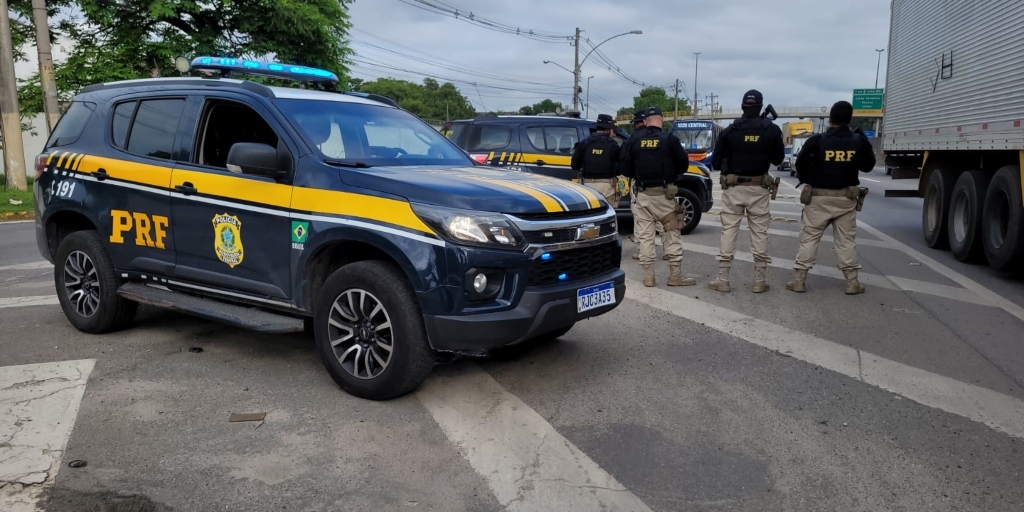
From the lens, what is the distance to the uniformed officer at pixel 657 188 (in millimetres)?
7688

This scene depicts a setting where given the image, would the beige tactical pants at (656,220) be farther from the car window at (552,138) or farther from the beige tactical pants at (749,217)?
the car window at (552,138)

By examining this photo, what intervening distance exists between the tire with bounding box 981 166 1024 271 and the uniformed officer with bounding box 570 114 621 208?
439cm

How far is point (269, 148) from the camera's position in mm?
4359

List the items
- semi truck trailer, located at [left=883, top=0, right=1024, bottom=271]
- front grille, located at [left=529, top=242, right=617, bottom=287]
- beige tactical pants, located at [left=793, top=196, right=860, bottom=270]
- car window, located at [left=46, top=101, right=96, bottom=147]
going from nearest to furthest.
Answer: front grille, located at [left=529, top=242, right=617, bottom=287] < car window, located at [left=46, top=101, right=96, bottom=147] < beige tactical pants, located at [left=793, top=196, right=860, bottom=270] < semi truck trailer, located at [left=883, top=0, right=1024, bottom=271]

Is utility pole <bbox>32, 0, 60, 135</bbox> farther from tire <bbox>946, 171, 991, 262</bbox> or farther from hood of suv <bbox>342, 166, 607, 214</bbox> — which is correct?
tire <bbox>946, 171, 991, 262</bbox>

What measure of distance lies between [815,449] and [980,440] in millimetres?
898

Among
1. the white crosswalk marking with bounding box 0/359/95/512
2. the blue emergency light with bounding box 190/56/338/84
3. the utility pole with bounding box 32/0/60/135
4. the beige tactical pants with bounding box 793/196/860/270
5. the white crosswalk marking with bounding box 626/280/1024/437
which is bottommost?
the white crosswalk marking with bounding box 626/280/1024/437

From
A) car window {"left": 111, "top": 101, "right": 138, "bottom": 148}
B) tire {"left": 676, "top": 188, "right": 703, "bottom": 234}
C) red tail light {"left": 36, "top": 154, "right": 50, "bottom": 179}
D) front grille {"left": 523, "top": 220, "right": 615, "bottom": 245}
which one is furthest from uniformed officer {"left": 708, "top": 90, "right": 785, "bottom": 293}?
red tail light {"left": 36, "top": 154, "right": 50, "bottom": 179}

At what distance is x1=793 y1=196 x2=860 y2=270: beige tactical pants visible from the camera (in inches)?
287

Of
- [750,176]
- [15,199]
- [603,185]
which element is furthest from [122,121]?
[15,199]

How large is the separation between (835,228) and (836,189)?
395 millimetres

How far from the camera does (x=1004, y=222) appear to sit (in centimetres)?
848

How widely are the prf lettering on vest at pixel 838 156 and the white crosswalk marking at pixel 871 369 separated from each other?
77.2 inches

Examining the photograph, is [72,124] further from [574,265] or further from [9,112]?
[9,112]
